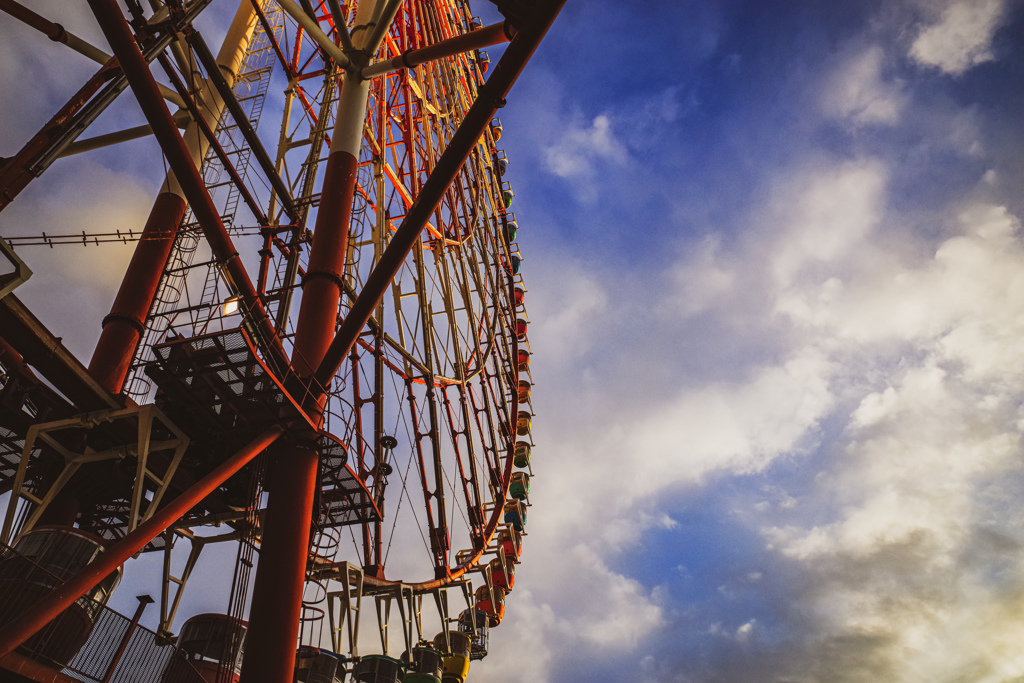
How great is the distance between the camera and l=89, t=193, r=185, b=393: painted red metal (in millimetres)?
15695

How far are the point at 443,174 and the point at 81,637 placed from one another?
8042 mm

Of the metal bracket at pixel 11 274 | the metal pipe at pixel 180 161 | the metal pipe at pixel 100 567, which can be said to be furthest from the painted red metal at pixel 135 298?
the metal pipe at pixel 100 567

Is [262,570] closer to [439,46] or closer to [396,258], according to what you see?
[396,258]

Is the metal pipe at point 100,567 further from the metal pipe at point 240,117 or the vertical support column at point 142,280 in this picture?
the metal pipe at point 240,117

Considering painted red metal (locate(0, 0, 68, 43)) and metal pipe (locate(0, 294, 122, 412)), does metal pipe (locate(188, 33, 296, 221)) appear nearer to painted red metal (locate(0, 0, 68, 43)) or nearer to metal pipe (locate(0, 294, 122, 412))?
painted red metal (locate(0, 0, 68, 43))

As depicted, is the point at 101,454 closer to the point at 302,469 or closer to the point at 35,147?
the point at 302,469

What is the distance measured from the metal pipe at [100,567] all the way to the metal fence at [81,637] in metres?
1.24

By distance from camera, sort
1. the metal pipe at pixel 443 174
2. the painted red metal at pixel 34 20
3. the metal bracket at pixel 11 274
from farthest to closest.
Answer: the painted red metal at pixel 34 20, the metal bracket at pixel 11 274, the metal pipe at pixel 443 174

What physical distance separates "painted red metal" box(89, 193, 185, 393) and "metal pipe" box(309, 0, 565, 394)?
5145mm

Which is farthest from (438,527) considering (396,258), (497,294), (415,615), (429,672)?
(396,258)

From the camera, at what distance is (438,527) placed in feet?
70.2

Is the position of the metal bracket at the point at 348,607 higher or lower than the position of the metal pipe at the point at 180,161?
lower

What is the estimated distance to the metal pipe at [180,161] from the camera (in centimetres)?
1033

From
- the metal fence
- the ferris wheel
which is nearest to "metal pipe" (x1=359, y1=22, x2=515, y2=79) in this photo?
the ferris wheel
